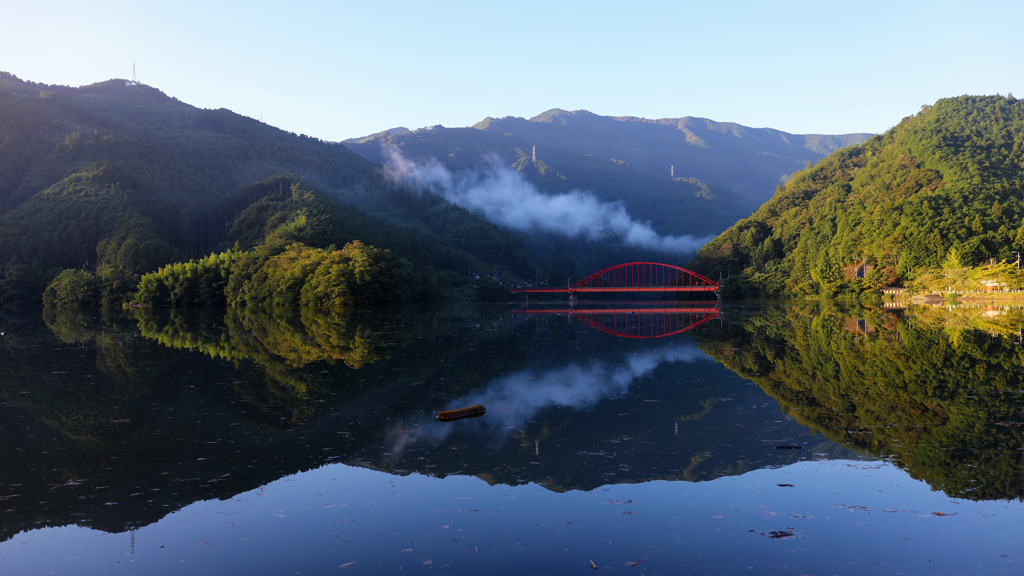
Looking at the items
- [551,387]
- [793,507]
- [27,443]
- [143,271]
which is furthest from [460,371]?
[143,271]

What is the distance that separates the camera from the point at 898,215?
318 feet

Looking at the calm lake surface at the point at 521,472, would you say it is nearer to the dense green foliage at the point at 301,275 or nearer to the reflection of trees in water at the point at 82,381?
the reflection of trees in water at the point at 82,381

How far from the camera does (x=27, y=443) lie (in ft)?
30.8

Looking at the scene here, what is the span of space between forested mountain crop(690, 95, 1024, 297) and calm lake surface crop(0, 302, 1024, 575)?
77.6 m

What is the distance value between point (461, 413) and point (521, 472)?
121 inches

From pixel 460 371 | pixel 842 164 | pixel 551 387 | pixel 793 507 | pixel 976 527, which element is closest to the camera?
pixel 976 527

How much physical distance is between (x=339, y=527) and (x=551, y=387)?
8103mm

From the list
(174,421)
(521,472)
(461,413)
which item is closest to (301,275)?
(174,421)

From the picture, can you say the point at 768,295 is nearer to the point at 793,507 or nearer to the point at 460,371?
the point at 460,371

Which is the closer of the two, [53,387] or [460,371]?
[53,387]

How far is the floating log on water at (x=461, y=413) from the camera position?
10.6 meters

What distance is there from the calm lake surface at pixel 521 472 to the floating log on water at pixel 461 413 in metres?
0.26

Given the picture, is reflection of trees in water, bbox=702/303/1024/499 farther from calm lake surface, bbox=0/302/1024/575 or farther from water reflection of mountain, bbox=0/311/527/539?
water reflection of mountain, bbox=0/311/527/539

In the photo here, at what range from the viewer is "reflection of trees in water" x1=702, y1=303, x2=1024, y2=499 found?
778 cm
